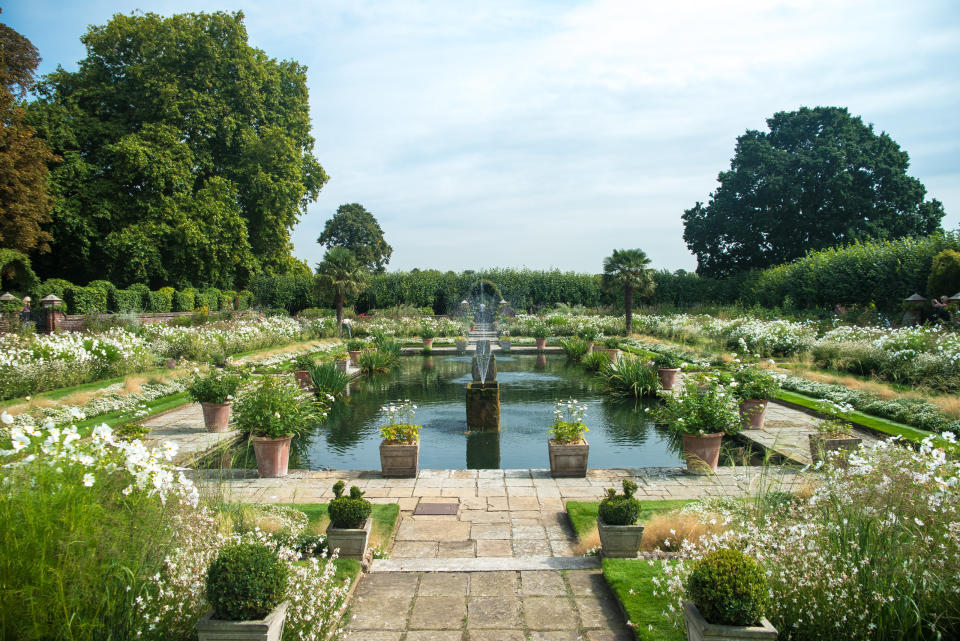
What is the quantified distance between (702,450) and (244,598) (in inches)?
201

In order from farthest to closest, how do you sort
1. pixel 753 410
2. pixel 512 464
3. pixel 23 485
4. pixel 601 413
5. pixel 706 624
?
pixel 601 413
pixel 753 410
pixel 512 464
pixel 23 485
pixel 706 624

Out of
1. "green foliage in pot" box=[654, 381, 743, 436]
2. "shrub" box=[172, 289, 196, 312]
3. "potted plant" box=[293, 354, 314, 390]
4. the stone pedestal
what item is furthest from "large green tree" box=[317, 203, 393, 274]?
"green foliage in pot" box=[654, 381, 743, 436]

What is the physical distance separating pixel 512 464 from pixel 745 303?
25695 millimetres

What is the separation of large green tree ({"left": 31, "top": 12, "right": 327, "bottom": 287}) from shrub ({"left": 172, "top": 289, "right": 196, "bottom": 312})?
1.54 m

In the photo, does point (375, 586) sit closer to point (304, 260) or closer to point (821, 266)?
point (821, 266)

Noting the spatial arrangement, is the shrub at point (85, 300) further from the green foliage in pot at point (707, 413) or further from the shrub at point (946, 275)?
the shrub at point (946, 275)

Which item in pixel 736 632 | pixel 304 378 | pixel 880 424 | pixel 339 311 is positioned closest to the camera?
pixel 736 632

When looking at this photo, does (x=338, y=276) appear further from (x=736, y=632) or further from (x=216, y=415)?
(x=736, y=632)

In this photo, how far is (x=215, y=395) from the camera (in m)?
7.66

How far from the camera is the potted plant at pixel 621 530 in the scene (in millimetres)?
Answer: 3820

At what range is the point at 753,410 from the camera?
7.66 metres

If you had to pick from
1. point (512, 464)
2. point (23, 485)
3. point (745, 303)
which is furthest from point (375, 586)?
point (745, 303)

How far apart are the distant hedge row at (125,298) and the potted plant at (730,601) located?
63.7 ft

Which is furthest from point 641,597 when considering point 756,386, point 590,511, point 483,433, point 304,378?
point 304,378
